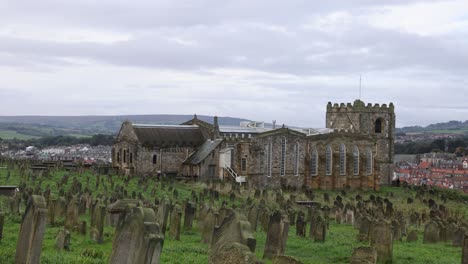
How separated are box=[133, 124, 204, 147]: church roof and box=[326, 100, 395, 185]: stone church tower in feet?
53.7

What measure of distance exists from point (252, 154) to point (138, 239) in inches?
1775

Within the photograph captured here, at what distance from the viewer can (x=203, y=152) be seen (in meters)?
54.7

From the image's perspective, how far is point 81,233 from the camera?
1969cm

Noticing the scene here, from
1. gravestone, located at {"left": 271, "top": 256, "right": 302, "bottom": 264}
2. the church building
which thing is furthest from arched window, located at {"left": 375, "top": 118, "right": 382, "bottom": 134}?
gravestone, located at {"left": 271, "top": 256, "right": 302, "bottom": 264}

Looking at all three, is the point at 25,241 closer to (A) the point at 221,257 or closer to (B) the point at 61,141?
(A) the point at 221,257

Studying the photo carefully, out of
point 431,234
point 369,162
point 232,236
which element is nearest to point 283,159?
point 369,162

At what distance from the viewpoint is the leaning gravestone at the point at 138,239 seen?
31.2 feet

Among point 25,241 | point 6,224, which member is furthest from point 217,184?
point 25,241

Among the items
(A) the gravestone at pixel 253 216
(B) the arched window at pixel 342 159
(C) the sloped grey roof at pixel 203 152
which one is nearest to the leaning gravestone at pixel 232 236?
(A) the gravestone at pixel 253 216

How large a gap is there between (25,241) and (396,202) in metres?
37.2

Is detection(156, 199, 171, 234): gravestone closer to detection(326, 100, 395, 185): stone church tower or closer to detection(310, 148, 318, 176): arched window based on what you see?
detection(310, 148, 318, 176): arched window

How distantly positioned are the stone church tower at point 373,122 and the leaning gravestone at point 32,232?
184ft

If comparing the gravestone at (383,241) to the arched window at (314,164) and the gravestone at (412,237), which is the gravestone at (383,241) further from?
the arched window at (314,164)

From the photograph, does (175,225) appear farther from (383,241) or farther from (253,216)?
(383,241)
